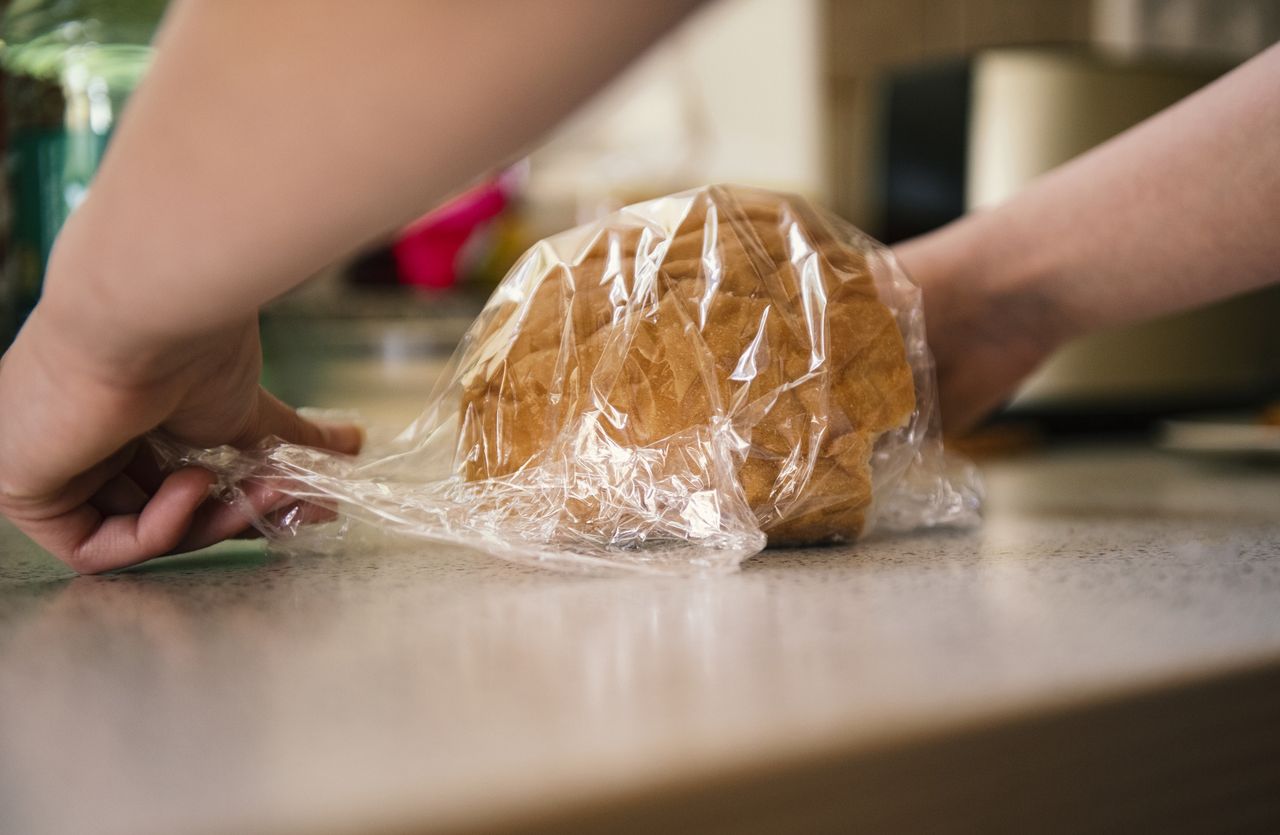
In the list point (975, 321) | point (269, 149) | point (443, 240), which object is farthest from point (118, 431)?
point (443, 240)

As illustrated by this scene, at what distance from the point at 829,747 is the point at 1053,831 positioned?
0.20ft

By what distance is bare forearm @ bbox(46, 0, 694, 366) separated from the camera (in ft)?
0.83

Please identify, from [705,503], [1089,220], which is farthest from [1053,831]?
[1089,220]

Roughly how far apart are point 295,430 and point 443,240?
1.68m

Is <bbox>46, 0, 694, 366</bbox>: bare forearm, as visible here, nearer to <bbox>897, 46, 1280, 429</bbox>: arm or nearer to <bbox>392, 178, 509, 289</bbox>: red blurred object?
<bbox>897, 46, 1280, 429</bbox>: arm

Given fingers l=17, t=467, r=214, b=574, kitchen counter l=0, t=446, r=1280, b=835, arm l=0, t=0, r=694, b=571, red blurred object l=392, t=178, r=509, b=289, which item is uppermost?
arm l=0, t=0, r=694, b=571

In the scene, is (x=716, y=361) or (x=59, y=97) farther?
(x=59, y=97)

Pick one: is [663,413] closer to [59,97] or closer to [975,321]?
[975,321]

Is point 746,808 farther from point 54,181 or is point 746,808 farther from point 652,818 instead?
point 54,181

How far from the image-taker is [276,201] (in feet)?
0.93

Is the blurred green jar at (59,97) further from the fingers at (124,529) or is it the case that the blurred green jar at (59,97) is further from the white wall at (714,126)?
the white wall at (714,126)

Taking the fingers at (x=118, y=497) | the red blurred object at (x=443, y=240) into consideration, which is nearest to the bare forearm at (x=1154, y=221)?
the fingers at (x=118, y=497)

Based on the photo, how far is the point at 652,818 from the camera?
0.61ft

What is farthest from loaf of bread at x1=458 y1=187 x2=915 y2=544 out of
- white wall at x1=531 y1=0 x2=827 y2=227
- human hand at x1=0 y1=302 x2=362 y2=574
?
white wall at x1=531 y1=0 x2=827 y2=227
